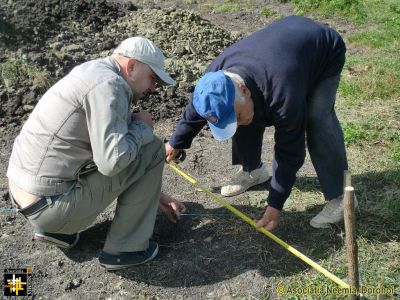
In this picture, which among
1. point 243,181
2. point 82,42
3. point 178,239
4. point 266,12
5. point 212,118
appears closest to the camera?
point 212,118

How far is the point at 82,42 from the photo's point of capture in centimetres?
705

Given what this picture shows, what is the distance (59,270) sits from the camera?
3.38 meters

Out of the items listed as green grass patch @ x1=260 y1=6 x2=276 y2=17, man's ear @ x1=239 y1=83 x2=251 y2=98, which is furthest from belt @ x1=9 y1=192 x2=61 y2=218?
green grass patch @ x1=260 y1=6 x2=276 y2=17

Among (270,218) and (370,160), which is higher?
(270,218)

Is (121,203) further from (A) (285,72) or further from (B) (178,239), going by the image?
(A) (285,72)

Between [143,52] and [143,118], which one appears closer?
[143,52]

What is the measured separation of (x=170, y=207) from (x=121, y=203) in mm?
532

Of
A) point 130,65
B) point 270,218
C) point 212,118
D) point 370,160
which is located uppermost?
point 130,65

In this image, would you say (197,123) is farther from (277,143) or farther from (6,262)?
(6,262)

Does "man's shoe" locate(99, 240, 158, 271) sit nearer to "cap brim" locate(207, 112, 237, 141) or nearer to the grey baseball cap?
"cap brim" locate(207, 112, 237, 141)

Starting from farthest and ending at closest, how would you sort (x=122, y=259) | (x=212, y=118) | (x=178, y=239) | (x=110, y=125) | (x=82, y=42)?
(x=82, y=42) < (x=178, y=239) < (x=122, y=259) < (x=212, y=118) < (x=110, y=125)

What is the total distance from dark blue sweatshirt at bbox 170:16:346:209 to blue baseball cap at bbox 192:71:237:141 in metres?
0.21

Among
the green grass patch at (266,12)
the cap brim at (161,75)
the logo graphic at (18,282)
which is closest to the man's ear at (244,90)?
the cap brim at (161,75)

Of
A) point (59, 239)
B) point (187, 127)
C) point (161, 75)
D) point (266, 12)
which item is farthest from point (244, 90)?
point (266, 12)
